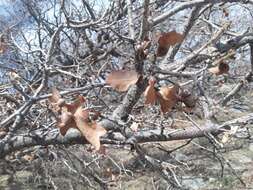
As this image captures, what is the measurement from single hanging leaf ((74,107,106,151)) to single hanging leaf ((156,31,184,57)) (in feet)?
0.74

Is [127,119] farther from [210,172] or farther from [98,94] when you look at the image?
[210,172]

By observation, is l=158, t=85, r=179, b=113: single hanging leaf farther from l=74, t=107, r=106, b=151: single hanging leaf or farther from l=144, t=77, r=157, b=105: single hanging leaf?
l=74, t=107, r=106, b=151: single hanging leaf

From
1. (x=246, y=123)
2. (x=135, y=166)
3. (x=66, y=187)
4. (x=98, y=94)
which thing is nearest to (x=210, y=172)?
(x=135, y=166)

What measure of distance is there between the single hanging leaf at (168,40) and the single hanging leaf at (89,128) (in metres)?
0.22

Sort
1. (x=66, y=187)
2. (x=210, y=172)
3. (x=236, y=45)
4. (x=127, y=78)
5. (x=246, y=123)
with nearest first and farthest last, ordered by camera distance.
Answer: (x=127, y=78) → (x=246, y=123) → (x=236, y=45) → (x=66, y=187) → (x=210, y=172)

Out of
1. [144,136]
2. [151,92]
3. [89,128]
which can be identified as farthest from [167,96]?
[144,136]

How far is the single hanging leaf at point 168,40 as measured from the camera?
1.24m

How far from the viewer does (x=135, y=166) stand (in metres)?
6.32

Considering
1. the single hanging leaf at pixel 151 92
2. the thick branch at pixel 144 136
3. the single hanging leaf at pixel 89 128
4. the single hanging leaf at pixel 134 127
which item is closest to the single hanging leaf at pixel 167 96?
the single hanging leaf at pixel 151 92

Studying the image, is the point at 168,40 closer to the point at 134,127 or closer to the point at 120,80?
the point at 120,80

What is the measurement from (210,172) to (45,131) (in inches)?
199

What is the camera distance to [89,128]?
1.21m

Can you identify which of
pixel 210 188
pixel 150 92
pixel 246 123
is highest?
pixel 150 92

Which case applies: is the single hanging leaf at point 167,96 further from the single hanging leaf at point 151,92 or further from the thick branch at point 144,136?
the thick branch at point 144,136
